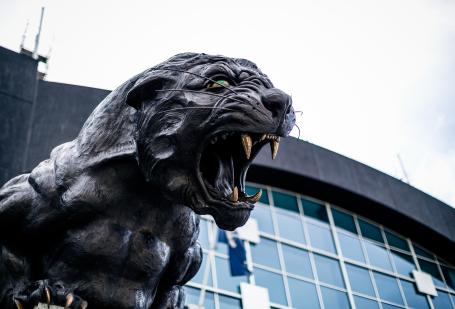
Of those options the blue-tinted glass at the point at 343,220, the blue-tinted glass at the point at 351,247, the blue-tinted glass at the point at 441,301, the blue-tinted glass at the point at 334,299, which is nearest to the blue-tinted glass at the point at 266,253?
the blue-tinted glass at the point at 334,299

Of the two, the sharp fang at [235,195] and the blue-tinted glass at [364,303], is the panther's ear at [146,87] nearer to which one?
the sharp fang at [235,195]

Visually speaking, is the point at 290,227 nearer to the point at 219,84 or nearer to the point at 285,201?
the point at 285,201

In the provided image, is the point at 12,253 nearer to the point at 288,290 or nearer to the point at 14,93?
the point at 14,93

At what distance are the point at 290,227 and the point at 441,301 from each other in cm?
533

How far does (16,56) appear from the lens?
8.06m

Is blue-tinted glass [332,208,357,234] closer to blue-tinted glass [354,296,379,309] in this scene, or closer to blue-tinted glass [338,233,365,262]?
blue-tinted glass [338,233,365,262]

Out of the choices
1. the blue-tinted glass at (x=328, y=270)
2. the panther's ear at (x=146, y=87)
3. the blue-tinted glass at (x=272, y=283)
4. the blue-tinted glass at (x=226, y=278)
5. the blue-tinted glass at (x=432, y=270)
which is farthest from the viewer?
the blue-tinted glass at (x=432, y=270)

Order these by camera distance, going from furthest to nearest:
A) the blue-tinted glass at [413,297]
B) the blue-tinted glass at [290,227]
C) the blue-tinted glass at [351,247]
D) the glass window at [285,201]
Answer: the blue-tinted glass at [413,297], the blue-tinted glass at [351,247], the glass window at [285,201], the blue-tinted glass at [290,227]

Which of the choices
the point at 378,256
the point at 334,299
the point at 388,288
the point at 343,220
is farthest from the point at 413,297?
the point at 334,299

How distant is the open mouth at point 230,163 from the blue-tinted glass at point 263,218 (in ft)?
37.7

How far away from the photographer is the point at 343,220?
54.9 ft

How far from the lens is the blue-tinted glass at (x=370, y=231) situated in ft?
55.6

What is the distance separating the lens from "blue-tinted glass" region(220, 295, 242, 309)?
1221 centimetres

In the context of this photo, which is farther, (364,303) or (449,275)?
(449,275)
